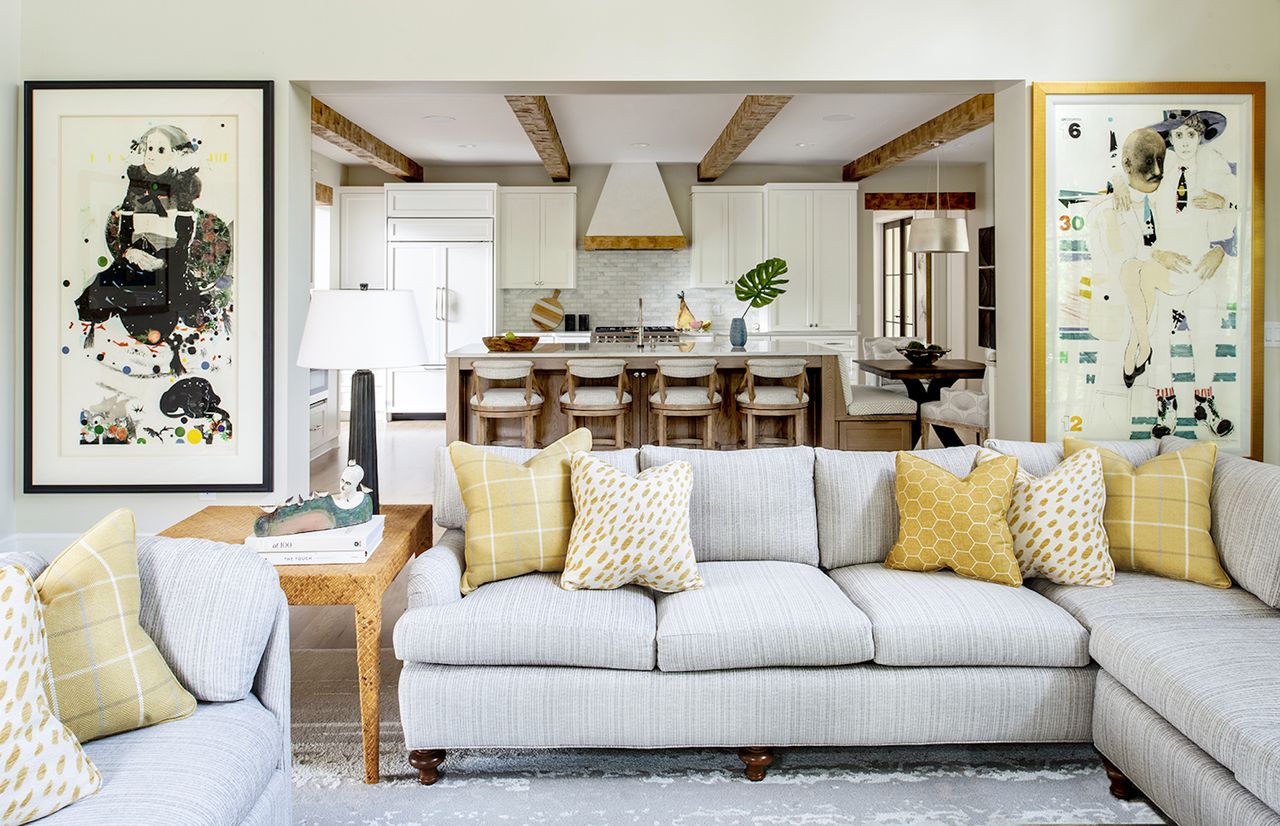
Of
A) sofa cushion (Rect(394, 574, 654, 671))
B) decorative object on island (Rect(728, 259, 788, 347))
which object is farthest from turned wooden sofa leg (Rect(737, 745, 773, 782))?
decorative object on island (Rect(728, 259, 788, 347))

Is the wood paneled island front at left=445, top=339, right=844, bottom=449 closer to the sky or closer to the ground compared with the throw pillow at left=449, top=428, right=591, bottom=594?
closer to the sky

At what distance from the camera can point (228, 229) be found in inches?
162

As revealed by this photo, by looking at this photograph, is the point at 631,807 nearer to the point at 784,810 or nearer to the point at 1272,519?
the point at 784,810

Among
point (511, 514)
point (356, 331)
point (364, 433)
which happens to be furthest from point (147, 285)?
point (511, 514)

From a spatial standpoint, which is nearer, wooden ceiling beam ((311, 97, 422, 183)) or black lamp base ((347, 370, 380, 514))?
black lamp base ((347, 370, 380, 514))

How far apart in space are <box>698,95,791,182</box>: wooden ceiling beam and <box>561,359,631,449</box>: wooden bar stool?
1.88m

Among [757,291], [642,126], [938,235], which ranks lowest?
[757,291]

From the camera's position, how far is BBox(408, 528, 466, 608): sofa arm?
2.66m

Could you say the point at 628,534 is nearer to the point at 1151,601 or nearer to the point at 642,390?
the point at 1151,601

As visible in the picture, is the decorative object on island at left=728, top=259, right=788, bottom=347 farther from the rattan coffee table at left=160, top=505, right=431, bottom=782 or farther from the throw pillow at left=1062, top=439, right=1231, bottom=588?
the rattan coffee table at left=160, top=505, right=431, bottom=782

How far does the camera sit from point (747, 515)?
3188mm

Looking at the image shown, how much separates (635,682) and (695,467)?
876 millimetres

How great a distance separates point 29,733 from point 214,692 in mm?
Answer: 441

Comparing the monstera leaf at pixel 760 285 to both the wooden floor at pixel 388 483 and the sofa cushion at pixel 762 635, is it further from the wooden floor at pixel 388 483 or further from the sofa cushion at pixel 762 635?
the sofa cushion at pixel 762 635
